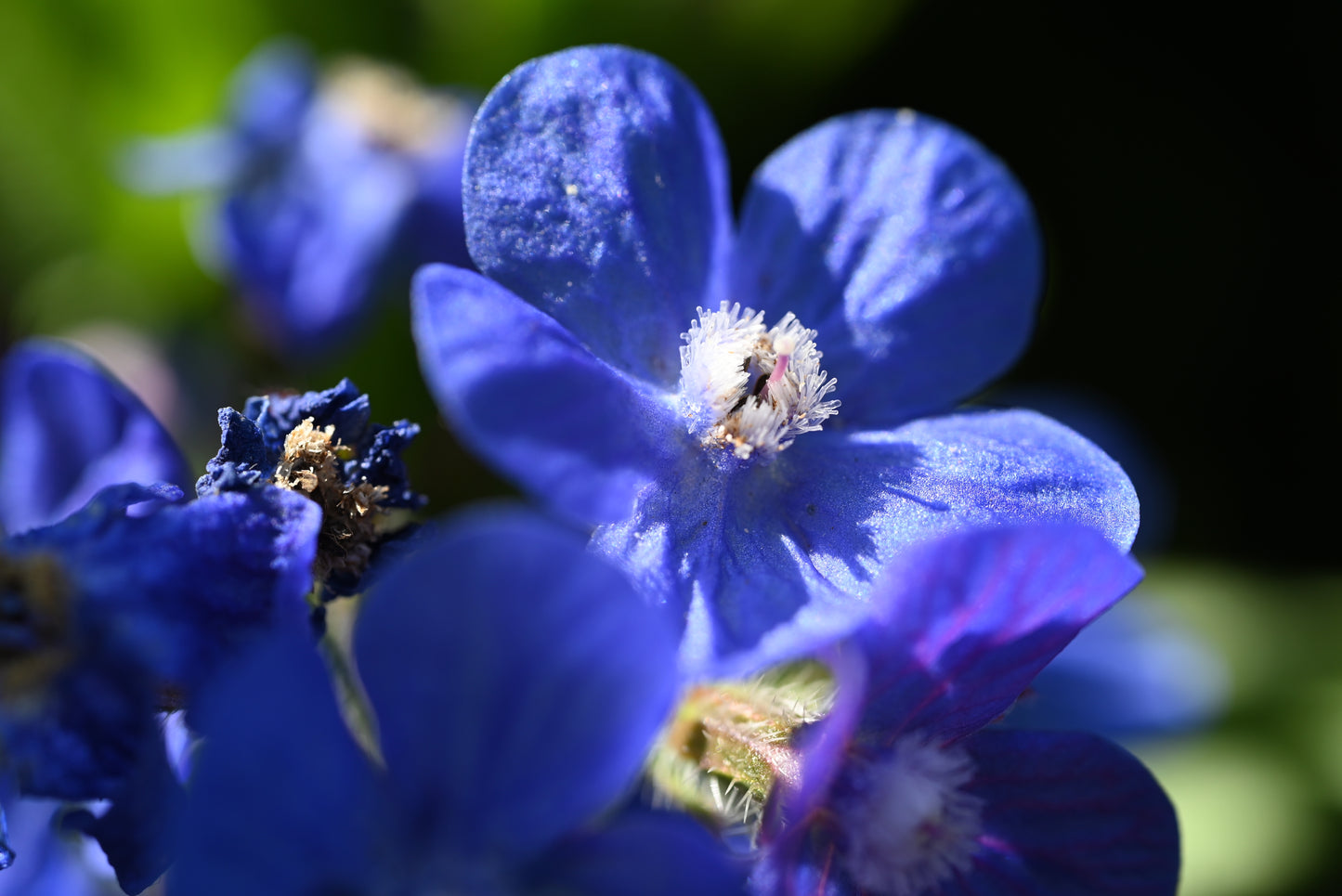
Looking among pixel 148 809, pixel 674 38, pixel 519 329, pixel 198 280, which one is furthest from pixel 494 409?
pixel 198 280

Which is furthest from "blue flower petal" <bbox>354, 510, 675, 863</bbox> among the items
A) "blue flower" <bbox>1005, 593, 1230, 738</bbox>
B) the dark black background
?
the dark black background

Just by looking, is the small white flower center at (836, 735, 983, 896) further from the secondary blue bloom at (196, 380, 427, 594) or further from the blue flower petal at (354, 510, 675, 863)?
the secondary blue bloom at (196, 380, 427, 594)

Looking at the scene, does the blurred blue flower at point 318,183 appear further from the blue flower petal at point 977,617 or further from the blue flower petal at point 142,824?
the blue flower petal at point 977,617

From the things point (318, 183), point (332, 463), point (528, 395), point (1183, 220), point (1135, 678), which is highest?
point (528, 395)

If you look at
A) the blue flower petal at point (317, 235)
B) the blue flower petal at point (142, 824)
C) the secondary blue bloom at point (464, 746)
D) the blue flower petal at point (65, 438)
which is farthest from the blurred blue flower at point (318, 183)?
the secondary blue bloom at point (464, 746)

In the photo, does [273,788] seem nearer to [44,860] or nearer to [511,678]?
[511,678]

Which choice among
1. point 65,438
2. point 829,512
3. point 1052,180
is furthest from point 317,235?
point 1052,180
